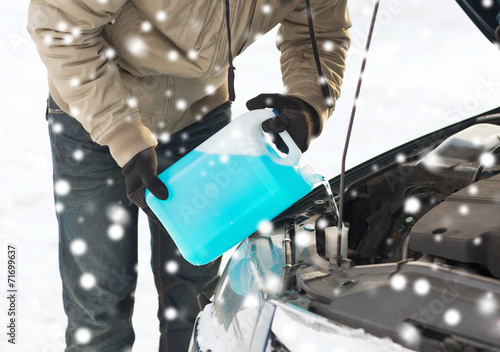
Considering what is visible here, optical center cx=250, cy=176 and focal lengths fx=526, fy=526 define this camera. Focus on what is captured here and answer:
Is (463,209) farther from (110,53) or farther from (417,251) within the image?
(110,53)

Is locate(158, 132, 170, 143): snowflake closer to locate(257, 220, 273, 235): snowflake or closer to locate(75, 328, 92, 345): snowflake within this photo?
locate(257, 220, 273, 235): snowflake

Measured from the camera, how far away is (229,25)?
3.77 feet

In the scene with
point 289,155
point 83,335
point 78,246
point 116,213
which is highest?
point 289,155

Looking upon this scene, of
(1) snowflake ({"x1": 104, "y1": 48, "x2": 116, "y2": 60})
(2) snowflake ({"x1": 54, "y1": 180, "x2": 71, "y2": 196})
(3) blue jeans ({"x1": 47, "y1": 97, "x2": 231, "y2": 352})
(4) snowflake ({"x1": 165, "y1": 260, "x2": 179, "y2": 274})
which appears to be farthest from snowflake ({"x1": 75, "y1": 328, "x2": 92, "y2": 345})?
(1) snowflake ({"x1": 104, "y1": 48, "x2": 116, "y2": 60})

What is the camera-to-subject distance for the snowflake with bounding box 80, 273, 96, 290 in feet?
4.57

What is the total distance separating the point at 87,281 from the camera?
1.40 meters

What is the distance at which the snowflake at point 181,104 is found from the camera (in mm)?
1336

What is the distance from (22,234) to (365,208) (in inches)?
67.8

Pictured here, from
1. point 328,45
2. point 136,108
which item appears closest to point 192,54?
point 136,108

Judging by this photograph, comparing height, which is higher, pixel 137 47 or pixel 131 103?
pixel 137 47

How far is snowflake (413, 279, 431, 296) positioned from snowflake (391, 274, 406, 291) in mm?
18

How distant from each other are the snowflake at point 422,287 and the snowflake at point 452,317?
0.16 feet

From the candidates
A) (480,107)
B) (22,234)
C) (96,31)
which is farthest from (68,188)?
(480,107)

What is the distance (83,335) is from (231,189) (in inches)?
26.8
